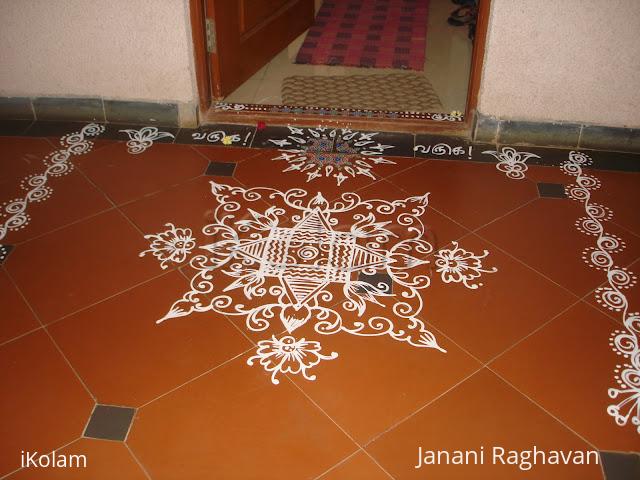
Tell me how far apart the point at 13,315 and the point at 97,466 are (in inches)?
26.1

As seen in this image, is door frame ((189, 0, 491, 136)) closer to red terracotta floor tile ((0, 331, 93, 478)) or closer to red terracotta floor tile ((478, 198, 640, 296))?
red terracotta floor tile ((478, 198, 640, 296))

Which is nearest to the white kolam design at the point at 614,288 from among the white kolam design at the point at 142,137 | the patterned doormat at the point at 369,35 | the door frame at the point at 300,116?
the door frame at the point at 300,116

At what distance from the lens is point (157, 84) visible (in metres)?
2.92

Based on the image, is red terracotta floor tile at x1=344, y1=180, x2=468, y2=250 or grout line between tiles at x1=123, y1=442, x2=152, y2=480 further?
red terracotta floor tile at x1=344, y1=180, x2=468, y2=250

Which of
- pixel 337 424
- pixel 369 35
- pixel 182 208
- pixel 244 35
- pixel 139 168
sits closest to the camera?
pixel 337 424

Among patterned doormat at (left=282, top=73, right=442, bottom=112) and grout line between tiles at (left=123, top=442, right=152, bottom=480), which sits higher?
patterned doormat at (left=282, top=73, right=442, bottom=112)

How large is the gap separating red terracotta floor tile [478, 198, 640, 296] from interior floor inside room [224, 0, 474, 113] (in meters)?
0.91

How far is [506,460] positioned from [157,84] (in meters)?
2.20

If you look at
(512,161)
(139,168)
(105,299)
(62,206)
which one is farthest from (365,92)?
(105,299)

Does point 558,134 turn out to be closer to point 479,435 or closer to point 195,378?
point 479,435

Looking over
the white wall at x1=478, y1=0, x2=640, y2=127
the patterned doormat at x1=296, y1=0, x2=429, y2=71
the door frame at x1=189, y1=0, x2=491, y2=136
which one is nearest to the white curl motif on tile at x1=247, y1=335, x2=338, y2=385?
the door frame at x1=189, y1=0, x2=491, y2=136

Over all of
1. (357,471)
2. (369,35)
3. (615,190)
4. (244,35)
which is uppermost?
(244,35)

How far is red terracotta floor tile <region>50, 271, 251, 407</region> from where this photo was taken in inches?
69.9

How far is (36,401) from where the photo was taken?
1.73 meters
